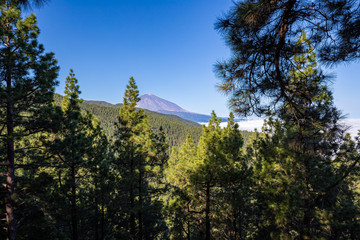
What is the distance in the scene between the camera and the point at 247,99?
13.4 feet

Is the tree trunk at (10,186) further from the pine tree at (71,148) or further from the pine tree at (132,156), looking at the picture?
the pine tree at (132,156)

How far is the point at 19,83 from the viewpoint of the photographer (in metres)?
5.25

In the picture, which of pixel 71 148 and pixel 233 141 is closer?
pixel 71 148

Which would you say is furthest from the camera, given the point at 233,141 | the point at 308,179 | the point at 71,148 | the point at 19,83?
the point at 233,141

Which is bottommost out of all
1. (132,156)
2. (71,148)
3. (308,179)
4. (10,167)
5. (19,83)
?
(308,179)

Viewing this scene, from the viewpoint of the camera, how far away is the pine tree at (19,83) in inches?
214

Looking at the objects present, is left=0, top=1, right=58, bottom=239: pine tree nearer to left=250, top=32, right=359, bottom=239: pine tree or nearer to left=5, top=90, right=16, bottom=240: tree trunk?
left=5, top=90, right=16, bottom=240: tree trunk

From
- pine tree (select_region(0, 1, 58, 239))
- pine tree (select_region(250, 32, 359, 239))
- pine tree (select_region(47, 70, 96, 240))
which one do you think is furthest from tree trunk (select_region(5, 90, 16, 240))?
pine tree (select_region(250, 32, 359, 239))

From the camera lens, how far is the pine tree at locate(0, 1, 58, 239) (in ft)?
17.8

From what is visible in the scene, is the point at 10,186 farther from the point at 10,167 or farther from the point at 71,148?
the point at 71,148

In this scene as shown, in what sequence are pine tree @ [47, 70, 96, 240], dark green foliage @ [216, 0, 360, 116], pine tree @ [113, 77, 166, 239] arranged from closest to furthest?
dark green foliage @ [216, 0, 360, 116] < pine tree @ [47, 70, 96, 240] < pine tree @ [113, 77, 166, 239]

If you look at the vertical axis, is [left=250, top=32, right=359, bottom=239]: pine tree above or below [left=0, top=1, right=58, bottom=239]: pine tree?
below

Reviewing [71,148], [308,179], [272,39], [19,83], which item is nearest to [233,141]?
[308,179]

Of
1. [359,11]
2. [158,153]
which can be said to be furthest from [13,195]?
[359,11]
